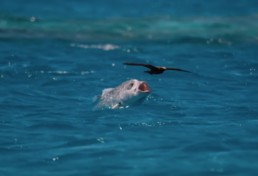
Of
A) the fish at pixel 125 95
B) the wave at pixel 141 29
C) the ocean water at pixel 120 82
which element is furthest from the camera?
the wave at pixel 141 29

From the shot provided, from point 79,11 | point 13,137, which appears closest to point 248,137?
point 13,137

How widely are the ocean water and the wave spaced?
30 mm

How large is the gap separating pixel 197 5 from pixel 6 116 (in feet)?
54.0

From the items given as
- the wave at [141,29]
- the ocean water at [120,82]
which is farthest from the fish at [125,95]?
the wave at [141,29]

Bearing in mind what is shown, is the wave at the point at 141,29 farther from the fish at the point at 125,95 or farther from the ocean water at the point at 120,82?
the fish at the point at 125,95

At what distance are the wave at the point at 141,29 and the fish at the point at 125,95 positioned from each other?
771cm

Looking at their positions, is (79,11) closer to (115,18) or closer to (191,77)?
(115,18)

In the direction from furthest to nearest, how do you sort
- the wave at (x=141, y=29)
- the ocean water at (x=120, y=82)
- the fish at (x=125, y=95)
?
the wave at (x=141, y=29)
the fish at (x=125, y=95)
the ocean water at (x=120, y=82)

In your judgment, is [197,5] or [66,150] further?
[197,5]

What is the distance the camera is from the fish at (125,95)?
1039 cm

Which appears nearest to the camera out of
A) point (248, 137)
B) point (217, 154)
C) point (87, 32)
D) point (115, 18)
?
point (217, 154)

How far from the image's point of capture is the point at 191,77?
14.5 m

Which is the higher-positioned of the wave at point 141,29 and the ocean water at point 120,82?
the wave at point 141,29

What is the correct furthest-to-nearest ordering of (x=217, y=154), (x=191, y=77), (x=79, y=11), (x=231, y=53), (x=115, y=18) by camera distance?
1. (x=79, y=11)
2. (x=115, y=18)
3. (x=231, y=53)
4. (x=191, y=77)
5. (x=217, y=154)
